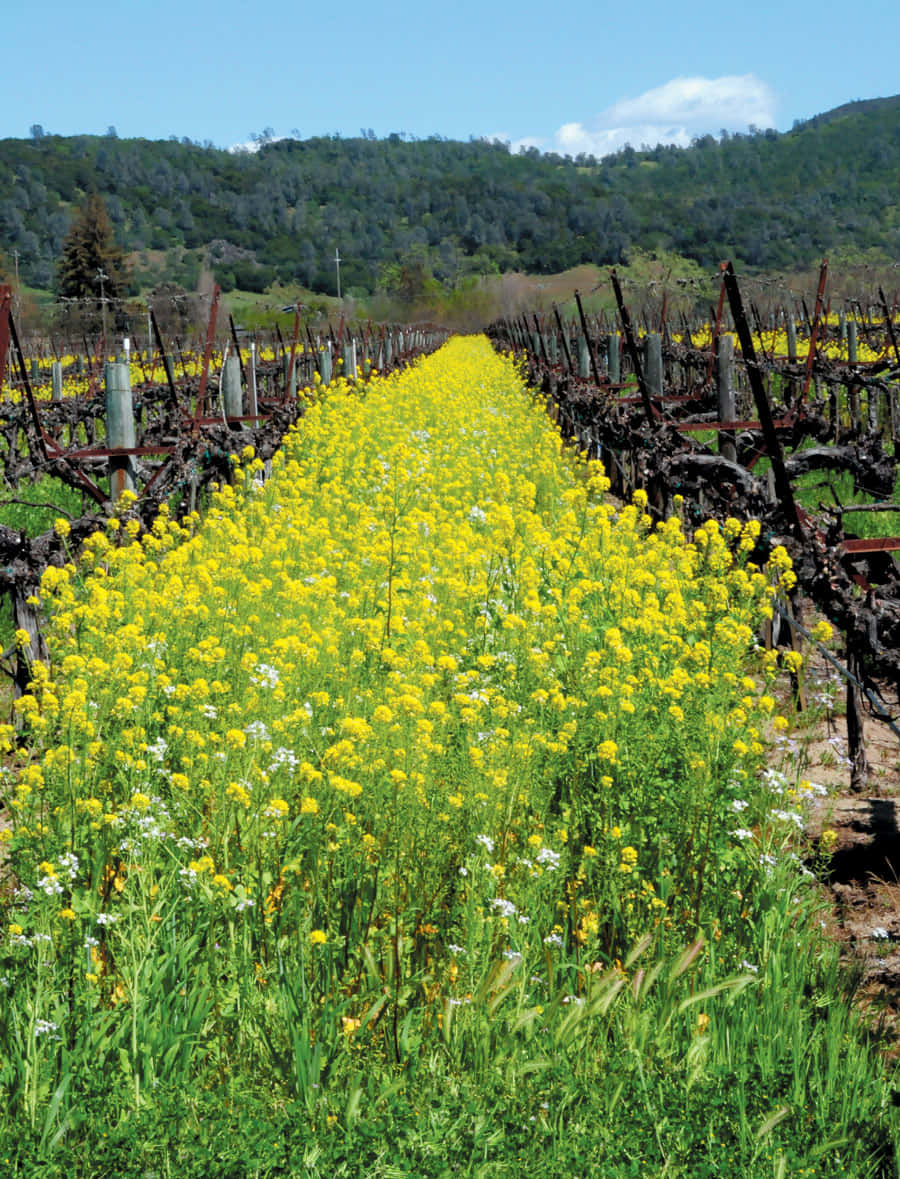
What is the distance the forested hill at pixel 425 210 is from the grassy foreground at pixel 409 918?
4016 inches

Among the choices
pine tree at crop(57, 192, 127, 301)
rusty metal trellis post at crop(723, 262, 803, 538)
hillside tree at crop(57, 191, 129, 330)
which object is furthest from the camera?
pine tree at crop(57, 192, 127, 301)

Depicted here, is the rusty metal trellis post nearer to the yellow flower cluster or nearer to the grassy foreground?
the yellow flower cluster

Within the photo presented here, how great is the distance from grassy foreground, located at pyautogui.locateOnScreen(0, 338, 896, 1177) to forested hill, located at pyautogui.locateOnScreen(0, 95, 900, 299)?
102018 millimetres

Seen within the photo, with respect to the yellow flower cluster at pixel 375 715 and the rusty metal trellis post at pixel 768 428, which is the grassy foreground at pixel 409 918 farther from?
the rusty metal trellis post at pixel 768 428

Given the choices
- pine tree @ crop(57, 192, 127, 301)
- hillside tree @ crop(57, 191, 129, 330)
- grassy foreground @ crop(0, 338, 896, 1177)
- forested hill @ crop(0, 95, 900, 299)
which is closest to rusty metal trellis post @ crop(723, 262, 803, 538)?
grassy foreground @ crop(0, 338, 896, 1177)

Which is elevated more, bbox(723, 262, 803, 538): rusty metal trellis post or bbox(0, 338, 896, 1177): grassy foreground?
bbox(723, 262, 803, 538): rusty metal trellis post

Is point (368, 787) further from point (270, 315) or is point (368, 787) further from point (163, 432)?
point (270, 315)

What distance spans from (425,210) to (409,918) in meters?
180

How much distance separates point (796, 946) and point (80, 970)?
7.64 ft

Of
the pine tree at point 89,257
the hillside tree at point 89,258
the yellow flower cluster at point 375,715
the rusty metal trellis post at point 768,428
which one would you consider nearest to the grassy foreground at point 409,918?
the yellow flower cluster at point 375,715

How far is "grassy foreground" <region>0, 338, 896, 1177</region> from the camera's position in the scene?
2.85 meters

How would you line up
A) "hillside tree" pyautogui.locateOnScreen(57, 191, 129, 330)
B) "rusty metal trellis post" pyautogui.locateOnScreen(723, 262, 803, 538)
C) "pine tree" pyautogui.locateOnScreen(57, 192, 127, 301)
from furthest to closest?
1. "pine tree" pyautogui.locateOnScreen(57, 192, 127, 301)
2. "hillside tree" pyautogui.locateOnScreen(57, 191, 129, 330)
3. "rusty metal trellis post" pyautogui.locateOnScreen(723, 262, 803, 538)

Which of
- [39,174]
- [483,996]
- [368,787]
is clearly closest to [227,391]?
[368,787]

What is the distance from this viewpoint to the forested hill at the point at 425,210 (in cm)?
11806
